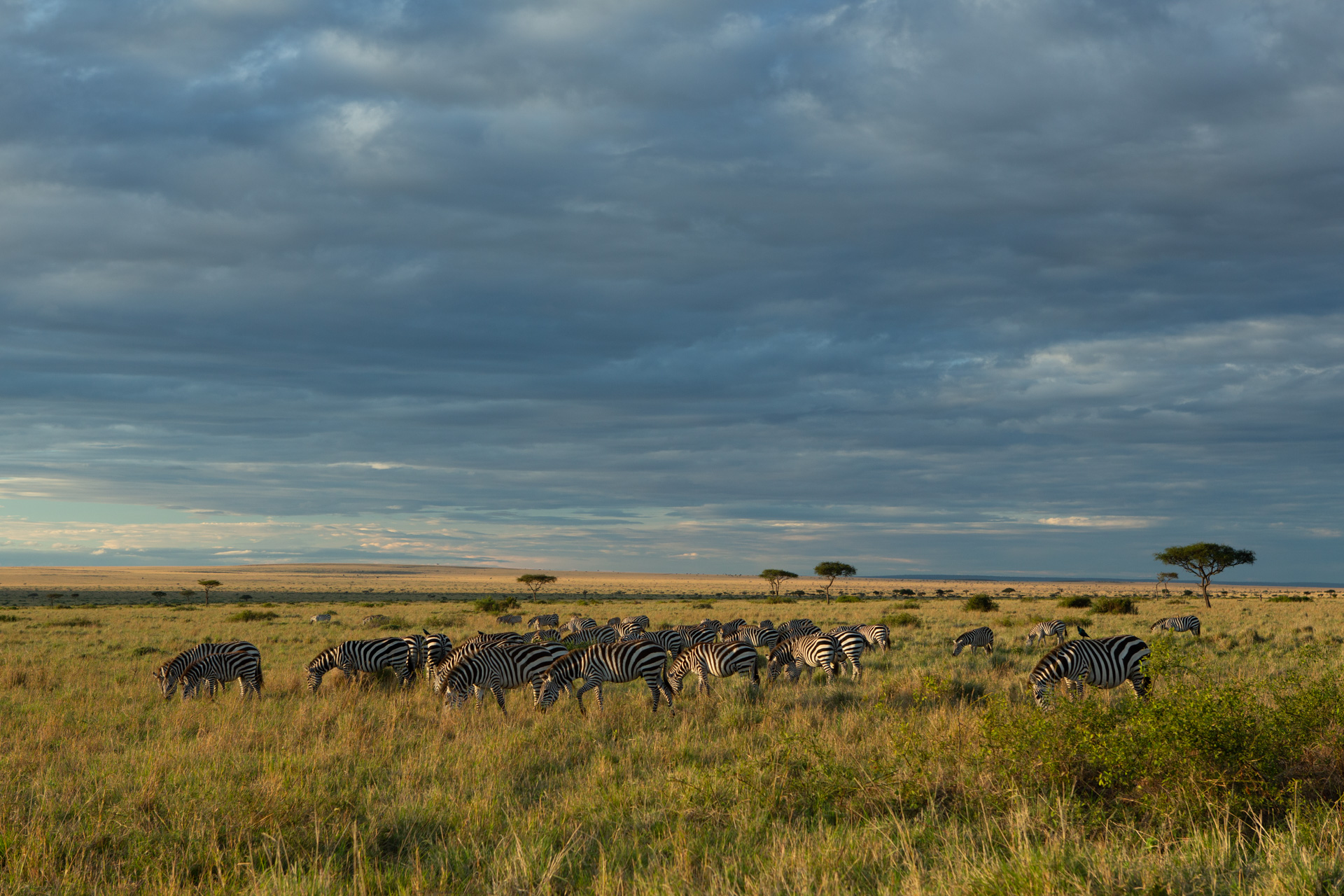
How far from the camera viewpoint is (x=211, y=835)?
25.9 ft

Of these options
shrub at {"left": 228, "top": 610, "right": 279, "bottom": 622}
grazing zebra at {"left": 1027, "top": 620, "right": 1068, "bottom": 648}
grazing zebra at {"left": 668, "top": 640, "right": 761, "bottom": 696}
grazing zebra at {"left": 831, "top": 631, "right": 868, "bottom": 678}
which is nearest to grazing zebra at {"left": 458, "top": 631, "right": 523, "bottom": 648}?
grazing zebra at {"left": 668, "top": 640, "right": 761, "bottom": 696}

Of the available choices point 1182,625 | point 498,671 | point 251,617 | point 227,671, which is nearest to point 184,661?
point 227,671

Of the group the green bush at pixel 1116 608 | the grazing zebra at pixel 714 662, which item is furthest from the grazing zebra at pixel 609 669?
the green bush at pixel 1116 608

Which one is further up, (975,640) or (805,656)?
(805,656)

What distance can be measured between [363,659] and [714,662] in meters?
9.32

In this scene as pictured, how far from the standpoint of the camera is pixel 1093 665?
16.1 meters

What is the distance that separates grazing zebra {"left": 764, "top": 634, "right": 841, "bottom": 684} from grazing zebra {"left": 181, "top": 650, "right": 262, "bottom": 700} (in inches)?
492

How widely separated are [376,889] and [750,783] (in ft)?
13.8

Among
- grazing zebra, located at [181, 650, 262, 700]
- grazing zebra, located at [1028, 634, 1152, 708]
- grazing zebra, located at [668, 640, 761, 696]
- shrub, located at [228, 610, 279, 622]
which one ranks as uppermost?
grazing zebra, located at [1028, 634, 1152, 708]

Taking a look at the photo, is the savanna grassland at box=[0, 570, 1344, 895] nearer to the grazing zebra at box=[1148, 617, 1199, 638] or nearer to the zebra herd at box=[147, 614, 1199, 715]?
the zebra herd at box=[147, 614, 1199, 715]

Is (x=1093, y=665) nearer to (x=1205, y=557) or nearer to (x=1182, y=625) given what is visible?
(x=1182, y=625)

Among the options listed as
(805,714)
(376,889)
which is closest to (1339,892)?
(376,889)

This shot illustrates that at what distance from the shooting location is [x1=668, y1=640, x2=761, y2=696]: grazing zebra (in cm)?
1777

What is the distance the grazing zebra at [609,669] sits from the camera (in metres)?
16.5
